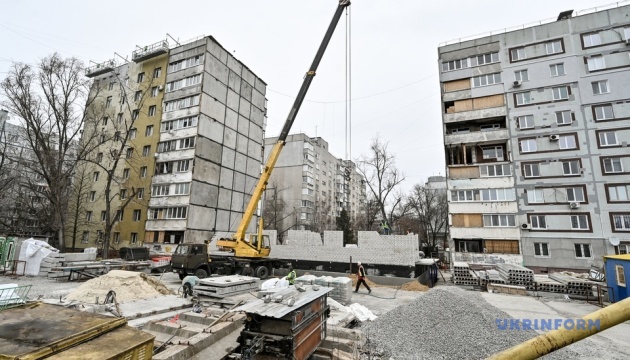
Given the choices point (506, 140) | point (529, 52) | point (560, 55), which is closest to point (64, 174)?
point (506, 140)

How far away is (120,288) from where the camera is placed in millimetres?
12188

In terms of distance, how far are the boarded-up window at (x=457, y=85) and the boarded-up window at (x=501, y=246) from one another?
16005mm

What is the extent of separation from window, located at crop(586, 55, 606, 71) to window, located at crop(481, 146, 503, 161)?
10.3 m

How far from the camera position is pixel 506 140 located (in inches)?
1168

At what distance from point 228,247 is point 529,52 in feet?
111

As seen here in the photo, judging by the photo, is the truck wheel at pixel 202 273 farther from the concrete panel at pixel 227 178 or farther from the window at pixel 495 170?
the window at pixel 495 170

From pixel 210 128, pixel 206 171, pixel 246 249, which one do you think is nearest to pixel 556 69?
pixel 246 249

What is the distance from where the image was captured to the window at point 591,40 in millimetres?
28203

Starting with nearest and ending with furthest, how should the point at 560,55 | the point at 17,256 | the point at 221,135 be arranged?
the point at 17,256 < the point at 560,55 < the point at 221,135

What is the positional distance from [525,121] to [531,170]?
494 cm

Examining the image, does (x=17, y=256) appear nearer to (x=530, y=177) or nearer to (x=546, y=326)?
(x=546, y=326)

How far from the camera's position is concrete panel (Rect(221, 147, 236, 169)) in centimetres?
3619

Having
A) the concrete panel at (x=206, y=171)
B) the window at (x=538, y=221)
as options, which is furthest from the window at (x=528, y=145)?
the concrete panel at (x=206, y=171)
